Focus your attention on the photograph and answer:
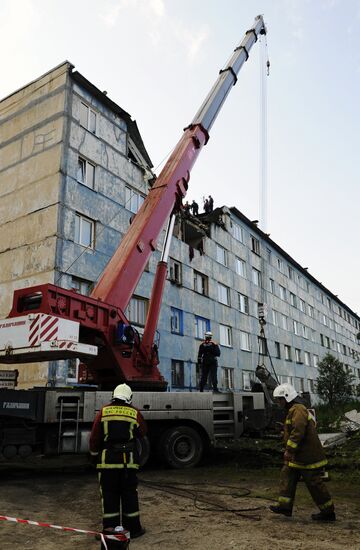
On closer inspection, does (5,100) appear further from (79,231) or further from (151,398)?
(151,398)

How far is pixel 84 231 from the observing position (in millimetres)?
17141

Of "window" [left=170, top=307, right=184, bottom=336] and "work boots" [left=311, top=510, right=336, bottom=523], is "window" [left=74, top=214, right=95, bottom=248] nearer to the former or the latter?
"window" [left=170, top=307, right=184, bottom=336]

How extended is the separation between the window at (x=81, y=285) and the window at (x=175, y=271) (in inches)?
232

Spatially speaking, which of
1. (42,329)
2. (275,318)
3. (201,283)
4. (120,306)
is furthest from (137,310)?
(275,318)

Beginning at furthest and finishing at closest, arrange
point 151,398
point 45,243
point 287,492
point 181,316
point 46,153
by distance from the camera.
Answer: point 181,316 < point 46,153 < point 45,243 < point 151,398 < point 287,492

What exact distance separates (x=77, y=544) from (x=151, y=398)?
4.40m

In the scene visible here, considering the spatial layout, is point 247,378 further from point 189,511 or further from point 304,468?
point 304,468

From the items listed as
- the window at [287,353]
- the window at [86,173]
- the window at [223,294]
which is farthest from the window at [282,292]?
the window at [86,173]

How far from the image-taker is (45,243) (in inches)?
626

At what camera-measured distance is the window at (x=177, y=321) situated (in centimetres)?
2105

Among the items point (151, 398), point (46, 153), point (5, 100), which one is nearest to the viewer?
point (151, 398)

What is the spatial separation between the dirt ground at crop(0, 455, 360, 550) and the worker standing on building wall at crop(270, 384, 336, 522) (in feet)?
0.56

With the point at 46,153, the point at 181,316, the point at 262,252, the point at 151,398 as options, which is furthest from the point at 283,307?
the point at 151,398

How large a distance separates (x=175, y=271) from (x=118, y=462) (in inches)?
695
